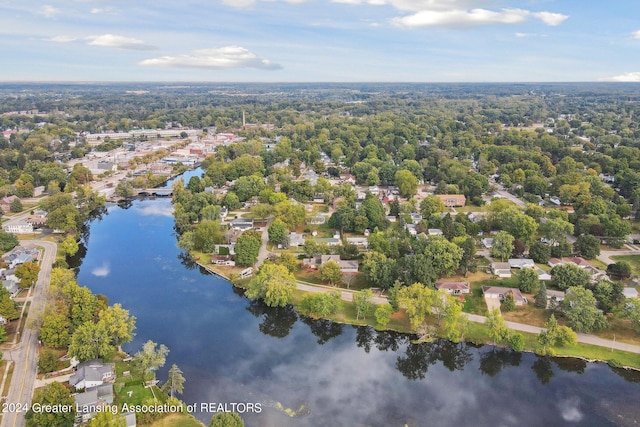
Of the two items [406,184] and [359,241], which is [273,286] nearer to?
[359,241]

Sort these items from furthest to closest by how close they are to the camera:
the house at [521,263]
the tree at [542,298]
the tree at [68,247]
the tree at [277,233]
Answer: the tree at [277,233] → the tree at [68,247] → the house at [521,263] → the tree at [542,298]

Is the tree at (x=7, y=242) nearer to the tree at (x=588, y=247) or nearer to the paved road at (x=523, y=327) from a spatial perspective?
the paved road at (x=523, y=327)

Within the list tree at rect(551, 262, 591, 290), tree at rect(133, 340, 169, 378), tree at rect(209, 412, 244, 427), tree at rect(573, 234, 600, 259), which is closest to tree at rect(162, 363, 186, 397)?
tree at rect(133, 340, 169, 378)

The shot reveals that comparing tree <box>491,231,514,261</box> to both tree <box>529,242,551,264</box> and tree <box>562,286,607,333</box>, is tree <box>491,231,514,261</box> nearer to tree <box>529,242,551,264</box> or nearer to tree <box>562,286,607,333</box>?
tree <box>529,242,551,264</box>

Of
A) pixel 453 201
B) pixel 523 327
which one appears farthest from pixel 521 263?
pixel 453 201

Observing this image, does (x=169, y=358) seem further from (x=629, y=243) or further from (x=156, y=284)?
(x=629, y=243)

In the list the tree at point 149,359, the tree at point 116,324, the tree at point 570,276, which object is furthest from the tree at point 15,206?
the tree at point 570,276
